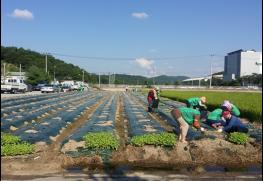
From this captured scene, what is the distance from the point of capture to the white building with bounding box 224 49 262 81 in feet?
381

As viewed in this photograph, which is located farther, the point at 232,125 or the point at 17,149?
the point at 232,125

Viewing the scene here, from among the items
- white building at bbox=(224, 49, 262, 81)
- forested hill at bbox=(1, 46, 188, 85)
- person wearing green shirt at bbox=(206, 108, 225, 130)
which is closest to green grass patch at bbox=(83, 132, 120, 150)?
person wearing green shirt at bbox=(206, 108, 225, 130)

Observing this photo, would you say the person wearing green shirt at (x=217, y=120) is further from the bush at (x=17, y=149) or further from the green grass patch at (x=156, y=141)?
the bush at (x=17, y=149)

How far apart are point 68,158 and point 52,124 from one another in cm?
388

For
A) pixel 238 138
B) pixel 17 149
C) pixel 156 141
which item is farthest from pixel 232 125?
pixel 17 149

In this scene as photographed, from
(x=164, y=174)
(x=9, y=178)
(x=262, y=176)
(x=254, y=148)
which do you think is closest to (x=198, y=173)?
(x=164, y=174)

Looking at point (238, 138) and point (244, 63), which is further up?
point (244, 63)

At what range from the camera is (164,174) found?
774 centimetres

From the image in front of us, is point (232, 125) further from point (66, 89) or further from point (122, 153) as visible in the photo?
point (66, 89)

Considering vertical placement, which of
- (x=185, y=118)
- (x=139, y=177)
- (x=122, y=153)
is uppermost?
(x=185, y=118)

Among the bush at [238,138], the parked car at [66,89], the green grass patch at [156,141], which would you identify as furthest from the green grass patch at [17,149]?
the parked car at [66,89]

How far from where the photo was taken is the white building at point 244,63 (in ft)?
381

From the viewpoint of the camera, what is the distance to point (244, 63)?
11725cm

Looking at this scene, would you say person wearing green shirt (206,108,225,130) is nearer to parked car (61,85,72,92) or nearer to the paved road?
the paved road
